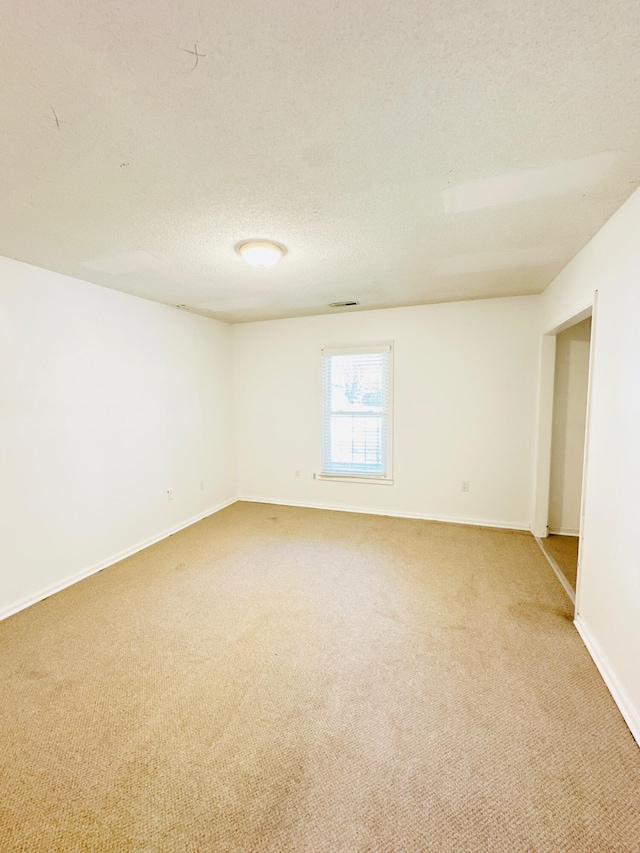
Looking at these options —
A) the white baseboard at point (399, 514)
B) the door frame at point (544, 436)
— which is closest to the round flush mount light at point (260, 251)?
the door frame at point (544, 436)

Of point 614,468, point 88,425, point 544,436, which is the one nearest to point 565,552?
point 544,436

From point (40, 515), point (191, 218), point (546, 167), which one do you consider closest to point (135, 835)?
point (40, 515)

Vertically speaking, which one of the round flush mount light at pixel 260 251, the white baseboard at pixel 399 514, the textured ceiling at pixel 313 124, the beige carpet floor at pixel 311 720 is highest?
the textured ceiling at pixel 313 124

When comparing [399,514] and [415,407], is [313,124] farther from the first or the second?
[399,514]

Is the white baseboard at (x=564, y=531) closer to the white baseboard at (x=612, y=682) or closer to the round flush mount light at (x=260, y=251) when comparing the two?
the white baseboard at (x=612, y=682)

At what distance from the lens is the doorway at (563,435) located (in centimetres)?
350

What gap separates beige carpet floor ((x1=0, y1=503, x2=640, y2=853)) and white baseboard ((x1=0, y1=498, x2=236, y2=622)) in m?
0.09

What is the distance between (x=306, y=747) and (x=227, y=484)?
3586mm

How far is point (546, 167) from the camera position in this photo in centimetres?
151

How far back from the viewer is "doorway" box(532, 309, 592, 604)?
350 centimetres

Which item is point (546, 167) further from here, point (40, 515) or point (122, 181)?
point (40, 515)

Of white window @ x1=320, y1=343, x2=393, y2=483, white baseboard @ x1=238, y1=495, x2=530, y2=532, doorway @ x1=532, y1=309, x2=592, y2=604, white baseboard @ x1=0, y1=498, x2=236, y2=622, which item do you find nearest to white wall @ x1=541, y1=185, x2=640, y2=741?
doorway @ x1=532, y1=309, x2=592, y2=604

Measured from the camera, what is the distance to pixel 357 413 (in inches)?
171

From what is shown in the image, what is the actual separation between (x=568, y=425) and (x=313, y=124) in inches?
142
